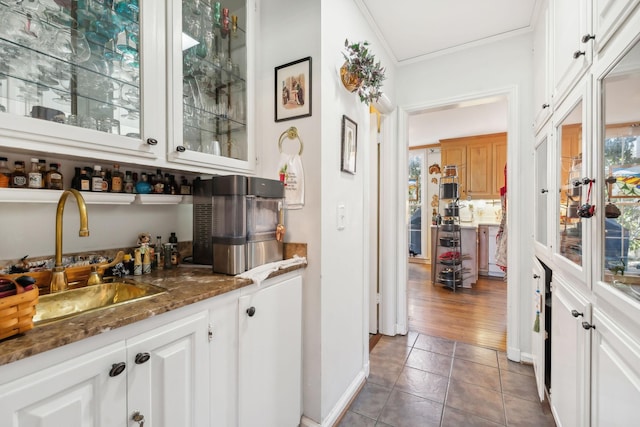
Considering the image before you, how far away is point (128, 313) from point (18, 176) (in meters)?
0.73

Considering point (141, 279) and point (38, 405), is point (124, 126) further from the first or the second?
point (38, 405)

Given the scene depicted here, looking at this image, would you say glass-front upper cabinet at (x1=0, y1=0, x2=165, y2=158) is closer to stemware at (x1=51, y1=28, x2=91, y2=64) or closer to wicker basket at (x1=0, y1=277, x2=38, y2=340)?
stemware at (x1=51, y1=28, x2=91, y2=64)

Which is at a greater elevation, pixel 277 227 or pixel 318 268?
pixel 277 227

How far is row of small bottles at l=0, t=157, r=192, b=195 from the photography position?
1.04m

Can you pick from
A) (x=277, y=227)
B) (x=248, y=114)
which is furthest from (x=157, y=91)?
(x=277, y=227)

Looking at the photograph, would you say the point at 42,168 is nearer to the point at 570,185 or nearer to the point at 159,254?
the point at 159,254

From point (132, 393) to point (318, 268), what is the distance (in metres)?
0.92

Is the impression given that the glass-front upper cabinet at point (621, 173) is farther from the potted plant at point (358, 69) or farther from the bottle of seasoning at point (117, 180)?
the bottle of seasoning at point (117, 180)

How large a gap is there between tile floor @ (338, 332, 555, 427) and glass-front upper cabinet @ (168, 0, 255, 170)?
5.64 feet

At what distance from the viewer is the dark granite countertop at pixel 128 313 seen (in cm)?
64

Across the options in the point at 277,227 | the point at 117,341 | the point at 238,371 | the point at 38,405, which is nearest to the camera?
the point at 38,405

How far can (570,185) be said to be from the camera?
50.5 inches

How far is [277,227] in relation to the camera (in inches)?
60.1

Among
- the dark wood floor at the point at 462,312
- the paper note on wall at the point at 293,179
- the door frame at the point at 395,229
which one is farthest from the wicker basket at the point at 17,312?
the dark wood floor at the point at 462,312
